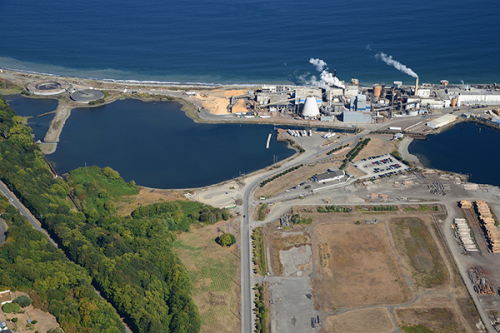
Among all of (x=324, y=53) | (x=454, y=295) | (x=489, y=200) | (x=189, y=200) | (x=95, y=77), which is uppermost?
(x=324, y=53)

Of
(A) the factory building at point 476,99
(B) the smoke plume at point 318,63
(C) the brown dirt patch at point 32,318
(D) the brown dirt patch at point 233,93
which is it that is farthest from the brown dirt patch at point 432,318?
(B) the smoke plume at point 318,63

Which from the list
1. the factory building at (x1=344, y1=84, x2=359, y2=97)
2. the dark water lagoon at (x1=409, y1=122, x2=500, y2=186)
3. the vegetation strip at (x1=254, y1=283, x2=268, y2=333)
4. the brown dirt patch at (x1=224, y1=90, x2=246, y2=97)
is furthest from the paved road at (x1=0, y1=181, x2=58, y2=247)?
the factory building at (x1=344, y1=84, x2=359, y2=97)

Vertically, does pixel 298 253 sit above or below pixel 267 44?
below

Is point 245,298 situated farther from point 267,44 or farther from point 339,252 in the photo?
point 267,44

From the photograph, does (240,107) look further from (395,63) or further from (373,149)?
(395,63)

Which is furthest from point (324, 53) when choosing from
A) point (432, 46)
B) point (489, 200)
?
point (489, 200)

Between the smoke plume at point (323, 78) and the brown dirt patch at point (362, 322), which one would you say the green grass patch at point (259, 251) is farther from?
the smoke plume at point (323, 78)

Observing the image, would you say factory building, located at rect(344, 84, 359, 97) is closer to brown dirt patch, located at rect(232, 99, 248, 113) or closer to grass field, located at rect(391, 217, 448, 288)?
brown dirt patch, located at rect(232, 99, 248, 113)

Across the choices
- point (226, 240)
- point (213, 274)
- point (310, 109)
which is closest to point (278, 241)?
point (226, 240)
